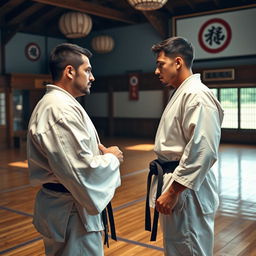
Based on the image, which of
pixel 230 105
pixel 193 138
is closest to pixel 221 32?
pixel 230 105

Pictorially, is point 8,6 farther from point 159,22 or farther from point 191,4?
point 191,4

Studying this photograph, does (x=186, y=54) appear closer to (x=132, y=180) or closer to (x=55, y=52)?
(x=55, y=52)

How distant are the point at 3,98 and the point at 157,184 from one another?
8709 millimetres

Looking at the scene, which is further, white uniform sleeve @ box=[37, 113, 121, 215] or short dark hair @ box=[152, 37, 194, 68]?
short dark hair @ box=[152, 37, 194, 68]

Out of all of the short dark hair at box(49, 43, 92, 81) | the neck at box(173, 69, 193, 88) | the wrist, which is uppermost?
the short dark hair at box(49, 43, 92, 81)

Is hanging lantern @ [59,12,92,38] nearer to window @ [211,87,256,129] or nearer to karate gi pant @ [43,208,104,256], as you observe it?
window @ [211,87,256,129]

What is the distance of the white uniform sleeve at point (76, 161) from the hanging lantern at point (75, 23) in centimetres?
786

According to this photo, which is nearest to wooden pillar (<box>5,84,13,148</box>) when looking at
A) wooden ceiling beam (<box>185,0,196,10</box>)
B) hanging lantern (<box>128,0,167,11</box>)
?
hanging lantern (<box>128,0,167,11</box>)

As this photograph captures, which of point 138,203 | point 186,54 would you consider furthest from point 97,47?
point 186,54

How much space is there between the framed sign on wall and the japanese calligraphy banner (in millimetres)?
4304

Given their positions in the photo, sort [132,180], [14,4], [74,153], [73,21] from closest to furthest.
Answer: [74,153], [132,180], [73,21], [14,4]

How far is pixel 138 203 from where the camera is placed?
3.98 meters

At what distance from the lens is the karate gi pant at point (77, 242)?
54.3 inches

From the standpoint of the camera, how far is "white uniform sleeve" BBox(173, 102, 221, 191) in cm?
143
